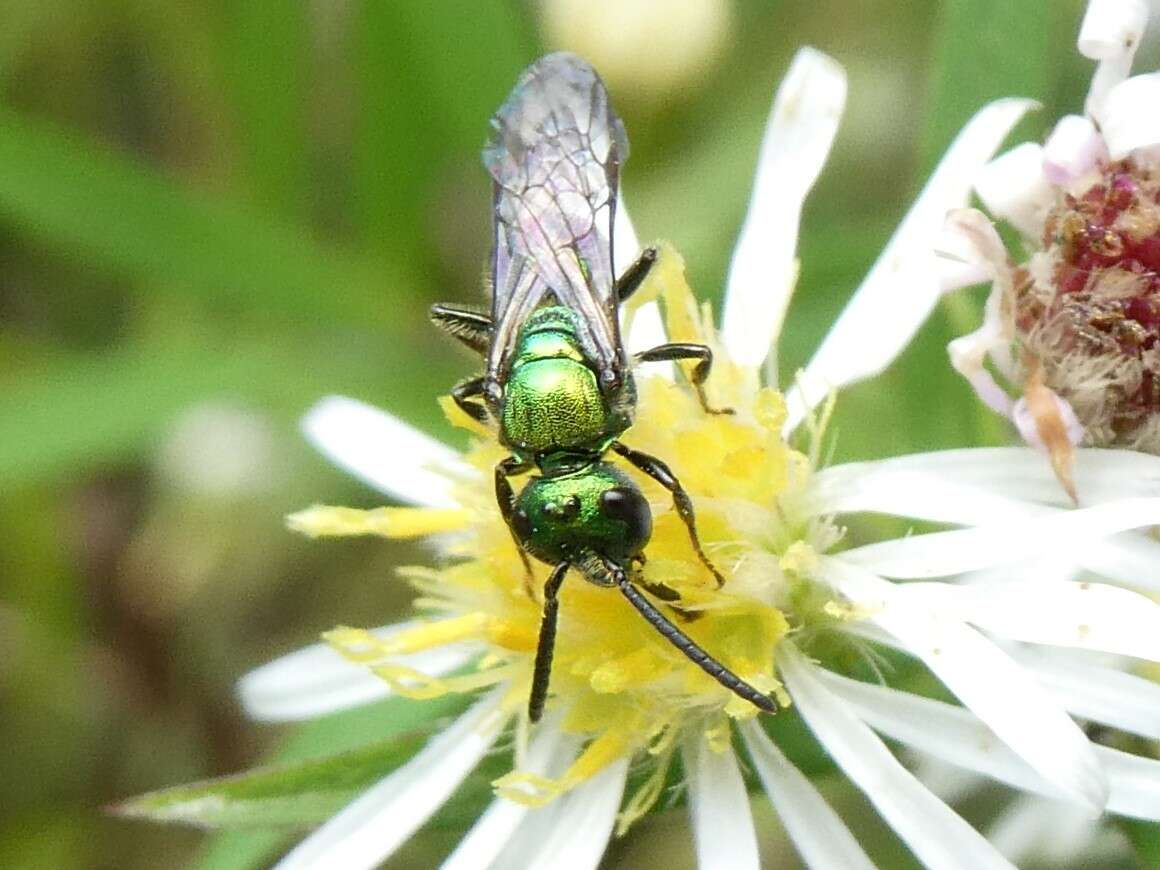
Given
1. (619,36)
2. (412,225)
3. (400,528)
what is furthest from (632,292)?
(412,225)

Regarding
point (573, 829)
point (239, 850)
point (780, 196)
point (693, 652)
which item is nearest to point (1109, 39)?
point (780, 196)

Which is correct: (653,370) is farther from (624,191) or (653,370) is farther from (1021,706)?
(624,191)

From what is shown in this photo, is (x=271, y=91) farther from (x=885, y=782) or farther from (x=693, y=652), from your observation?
(x=885, y=782)

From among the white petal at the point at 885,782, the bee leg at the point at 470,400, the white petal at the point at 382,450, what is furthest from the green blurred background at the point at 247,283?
the white petal at the point at 885,782

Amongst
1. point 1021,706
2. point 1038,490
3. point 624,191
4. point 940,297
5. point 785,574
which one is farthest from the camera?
point 624,191

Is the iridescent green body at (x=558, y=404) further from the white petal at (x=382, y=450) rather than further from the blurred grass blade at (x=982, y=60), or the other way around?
the blurred grass blade at (x=982, y=60)
